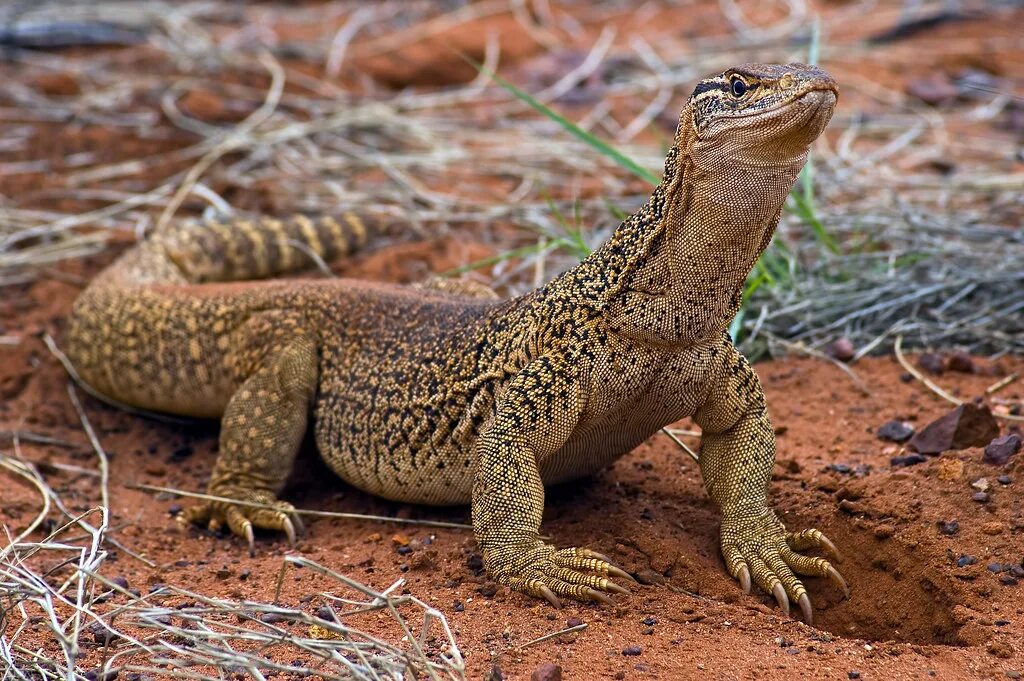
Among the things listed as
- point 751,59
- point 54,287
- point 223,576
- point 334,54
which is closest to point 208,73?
point 334,54

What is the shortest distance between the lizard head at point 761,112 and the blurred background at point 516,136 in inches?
85.2

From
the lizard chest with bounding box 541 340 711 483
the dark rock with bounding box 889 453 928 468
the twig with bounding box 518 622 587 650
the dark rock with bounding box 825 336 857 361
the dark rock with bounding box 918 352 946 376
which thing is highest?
the lizard chest with bounding box 541 340 711 483

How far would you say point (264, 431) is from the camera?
623 cm

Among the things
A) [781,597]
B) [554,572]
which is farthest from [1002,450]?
[554,572]

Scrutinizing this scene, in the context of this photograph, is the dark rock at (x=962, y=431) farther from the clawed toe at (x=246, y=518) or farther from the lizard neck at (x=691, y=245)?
the clawed toe at (x=246, y=518)

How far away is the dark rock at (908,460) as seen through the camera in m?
5.61

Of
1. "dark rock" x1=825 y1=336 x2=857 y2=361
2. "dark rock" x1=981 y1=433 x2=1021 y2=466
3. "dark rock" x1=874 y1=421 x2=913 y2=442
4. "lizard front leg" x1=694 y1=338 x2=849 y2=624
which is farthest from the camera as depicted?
"dark rock" x1=825 y1=336 x2=857 y2=361

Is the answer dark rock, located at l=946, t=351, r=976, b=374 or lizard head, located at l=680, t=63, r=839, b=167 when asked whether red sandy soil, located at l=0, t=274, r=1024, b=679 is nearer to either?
dark rock, located at l=946, t=351, r=976, b=374

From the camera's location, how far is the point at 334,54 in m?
12.7

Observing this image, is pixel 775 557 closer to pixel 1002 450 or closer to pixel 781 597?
pixel 781 597

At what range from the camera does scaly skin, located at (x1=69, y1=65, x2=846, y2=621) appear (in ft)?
14.7

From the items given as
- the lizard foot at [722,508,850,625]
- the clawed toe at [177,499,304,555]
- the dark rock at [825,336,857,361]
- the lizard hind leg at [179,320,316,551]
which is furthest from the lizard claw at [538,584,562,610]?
the dark rock at [825,336,857,361]

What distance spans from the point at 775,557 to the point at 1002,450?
1125 millimetres

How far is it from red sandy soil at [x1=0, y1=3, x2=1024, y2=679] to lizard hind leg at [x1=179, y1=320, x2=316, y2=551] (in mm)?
222
